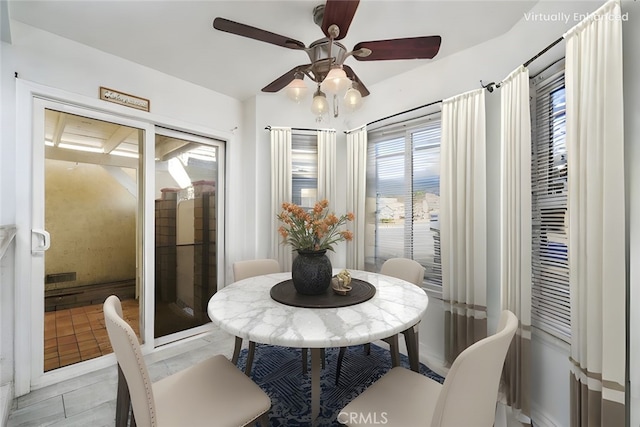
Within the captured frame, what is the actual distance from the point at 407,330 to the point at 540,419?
100cm

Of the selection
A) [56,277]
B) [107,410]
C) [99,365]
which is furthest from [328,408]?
[56,277]

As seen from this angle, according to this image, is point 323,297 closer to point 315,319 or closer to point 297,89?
point 315,319

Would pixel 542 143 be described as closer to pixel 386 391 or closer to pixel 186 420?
pixel 386 391

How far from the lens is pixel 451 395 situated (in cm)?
79

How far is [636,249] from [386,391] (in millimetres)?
1239

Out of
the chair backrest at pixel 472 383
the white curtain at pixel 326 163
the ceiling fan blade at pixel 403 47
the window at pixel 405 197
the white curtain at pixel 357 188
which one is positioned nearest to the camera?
the chair backrest at pixel 472 383

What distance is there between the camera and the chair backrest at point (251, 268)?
7.22 ft

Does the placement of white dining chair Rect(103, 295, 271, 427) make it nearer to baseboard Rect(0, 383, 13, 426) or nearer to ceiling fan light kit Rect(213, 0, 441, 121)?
baseboard Rect(0, 383, 13, 426)

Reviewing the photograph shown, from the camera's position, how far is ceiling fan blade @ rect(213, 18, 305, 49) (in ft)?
4.34

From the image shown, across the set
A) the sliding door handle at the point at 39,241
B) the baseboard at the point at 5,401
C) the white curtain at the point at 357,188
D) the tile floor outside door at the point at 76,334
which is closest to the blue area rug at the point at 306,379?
the white curtain at the point at 357,188

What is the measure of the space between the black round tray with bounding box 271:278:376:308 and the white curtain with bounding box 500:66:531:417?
926mm

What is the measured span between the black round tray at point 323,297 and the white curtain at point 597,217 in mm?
1005

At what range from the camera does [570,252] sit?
127 cm

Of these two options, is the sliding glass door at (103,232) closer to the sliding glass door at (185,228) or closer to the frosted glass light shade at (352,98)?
the sliding glass door at (185,228)
